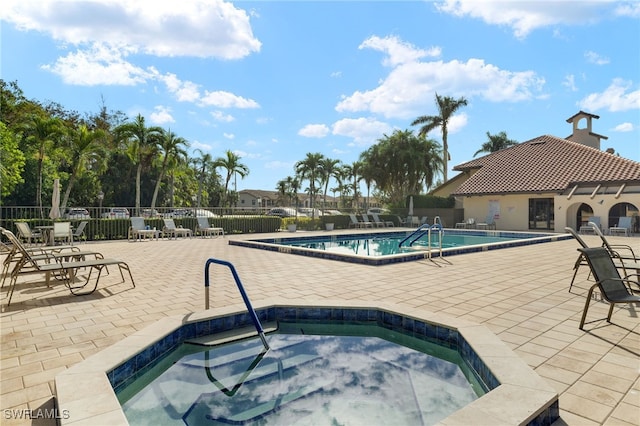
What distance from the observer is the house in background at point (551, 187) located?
62.7 feet

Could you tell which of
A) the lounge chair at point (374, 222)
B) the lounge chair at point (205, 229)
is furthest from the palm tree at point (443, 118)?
the lounge chair at point (205, 229)

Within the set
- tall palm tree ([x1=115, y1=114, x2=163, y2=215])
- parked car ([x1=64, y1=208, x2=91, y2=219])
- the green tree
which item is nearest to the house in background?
tall palm tree ([x1=115, y1=114, x2=163, y2=215])

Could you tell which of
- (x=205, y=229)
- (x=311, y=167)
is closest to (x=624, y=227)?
(x=205, y=229)

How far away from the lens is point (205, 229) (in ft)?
55.9

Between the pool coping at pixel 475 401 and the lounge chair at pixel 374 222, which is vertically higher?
the lounge chair at pixel 374 222

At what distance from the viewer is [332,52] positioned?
13766mm

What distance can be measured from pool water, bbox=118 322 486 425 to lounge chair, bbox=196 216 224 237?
44.7 feet

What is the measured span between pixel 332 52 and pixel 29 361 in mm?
12989

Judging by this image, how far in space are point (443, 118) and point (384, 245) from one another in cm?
2497

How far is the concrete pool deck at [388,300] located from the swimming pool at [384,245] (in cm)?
52

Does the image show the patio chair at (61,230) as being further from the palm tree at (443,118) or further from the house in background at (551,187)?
the palm tree at (443,118)

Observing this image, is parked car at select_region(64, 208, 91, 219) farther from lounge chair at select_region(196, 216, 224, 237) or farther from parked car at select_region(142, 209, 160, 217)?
lounge chair at select_region(196, 216, 224, 237)

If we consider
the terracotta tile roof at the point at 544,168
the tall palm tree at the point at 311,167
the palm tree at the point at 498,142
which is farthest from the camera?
the tall palm tree at the point at 311,167

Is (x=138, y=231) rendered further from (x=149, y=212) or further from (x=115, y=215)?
(x=149, y=212)
